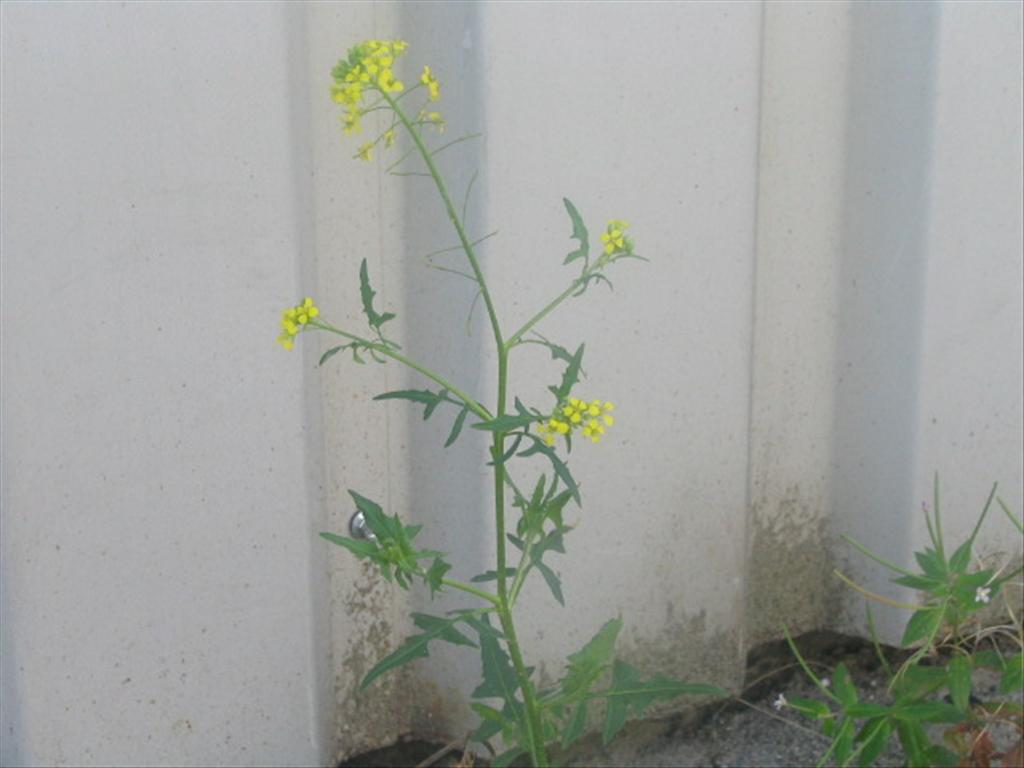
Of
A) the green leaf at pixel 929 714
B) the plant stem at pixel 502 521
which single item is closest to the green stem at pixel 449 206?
the plant stem at pixel 502 521

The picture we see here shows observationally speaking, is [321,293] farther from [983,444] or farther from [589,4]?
[983,444]

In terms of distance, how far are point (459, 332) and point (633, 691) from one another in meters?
0.67

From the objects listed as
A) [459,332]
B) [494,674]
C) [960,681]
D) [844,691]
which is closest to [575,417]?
[494,674]

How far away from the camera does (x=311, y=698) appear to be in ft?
7.66

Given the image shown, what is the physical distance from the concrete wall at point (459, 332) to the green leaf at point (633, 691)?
1.32ft

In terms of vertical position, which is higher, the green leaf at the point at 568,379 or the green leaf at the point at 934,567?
Result: the green leaf at the point at 568,379

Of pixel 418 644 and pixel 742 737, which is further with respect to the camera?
pixel 742 737

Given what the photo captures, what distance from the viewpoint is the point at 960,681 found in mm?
2250

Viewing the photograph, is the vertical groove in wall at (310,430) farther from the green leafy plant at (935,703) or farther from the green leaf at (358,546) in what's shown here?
the green leafy plant at (935,703)

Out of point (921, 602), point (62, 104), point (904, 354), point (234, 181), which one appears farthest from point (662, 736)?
point (62, 104)

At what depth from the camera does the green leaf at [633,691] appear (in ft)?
6.63

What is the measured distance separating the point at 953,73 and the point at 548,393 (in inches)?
41.8

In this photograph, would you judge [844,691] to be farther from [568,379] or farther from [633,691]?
[568,379]

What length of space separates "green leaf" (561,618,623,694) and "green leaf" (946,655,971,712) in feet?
1.82
